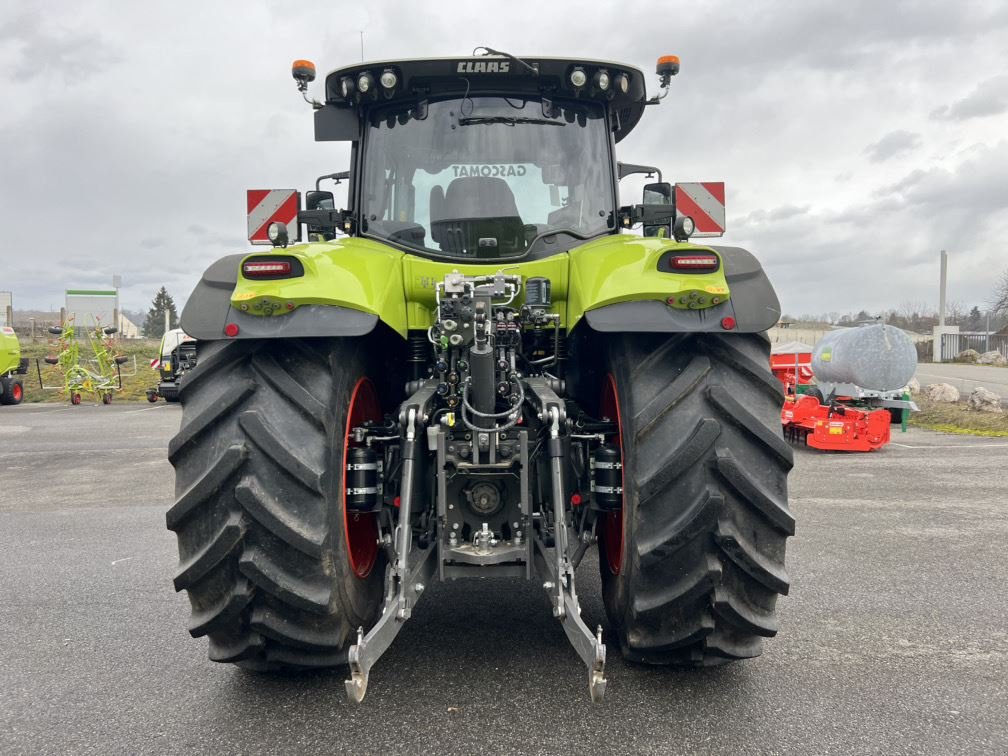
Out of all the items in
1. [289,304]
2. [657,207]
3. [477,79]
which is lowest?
[289,304]

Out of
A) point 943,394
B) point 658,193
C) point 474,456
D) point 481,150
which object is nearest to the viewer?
point 474,456

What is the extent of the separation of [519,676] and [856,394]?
9.50 metres

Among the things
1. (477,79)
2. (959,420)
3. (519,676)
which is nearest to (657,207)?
(477,79)

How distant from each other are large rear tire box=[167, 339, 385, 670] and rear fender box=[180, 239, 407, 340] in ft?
0.49

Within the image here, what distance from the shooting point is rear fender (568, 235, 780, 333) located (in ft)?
8.38

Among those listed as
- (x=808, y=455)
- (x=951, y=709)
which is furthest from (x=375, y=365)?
(x=808, y=455)

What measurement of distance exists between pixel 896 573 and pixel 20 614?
4.90 m

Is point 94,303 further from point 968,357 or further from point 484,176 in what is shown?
point 968,357

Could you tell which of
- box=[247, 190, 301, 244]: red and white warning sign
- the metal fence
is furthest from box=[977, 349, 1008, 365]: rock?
box=[247, 190, 301, 244]: red and white warning sign

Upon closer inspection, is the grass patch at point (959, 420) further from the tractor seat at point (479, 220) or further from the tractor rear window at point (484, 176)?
the tractor seat at point (479, 220)

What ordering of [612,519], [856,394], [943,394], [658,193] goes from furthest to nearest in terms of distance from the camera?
[943,394]
[856,394]
[658,193]
[612,519]

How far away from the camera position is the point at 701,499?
2510mm

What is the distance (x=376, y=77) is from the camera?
11.7 ft

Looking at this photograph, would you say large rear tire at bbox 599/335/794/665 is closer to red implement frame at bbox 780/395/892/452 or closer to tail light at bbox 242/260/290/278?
tail light at bbox 242/260/290/278
